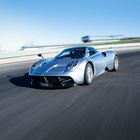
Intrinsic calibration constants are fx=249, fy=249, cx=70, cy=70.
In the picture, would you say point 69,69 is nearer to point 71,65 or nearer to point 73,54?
point 71,65

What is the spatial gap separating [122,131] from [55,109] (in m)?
1.77

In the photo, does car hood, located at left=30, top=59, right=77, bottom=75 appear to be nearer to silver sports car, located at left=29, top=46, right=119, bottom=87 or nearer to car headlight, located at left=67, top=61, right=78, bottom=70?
silver sports car, located at left=29, top=46, right=119, bottom=87

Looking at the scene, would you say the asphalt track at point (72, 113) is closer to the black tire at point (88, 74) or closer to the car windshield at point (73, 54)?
the black tire at point (88, 74)

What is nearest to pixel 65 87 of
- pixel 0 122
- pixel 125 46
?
pixel 0 122

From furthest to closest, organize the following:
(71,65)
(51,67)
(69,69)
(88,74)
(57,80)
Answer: (88,74) < (51,67) < (71,65) < (69,69) < (57,80)

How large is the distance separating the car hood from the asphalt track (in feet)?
1.87

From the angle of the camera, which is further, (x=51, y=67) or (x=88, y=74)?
(x=88, y=74)

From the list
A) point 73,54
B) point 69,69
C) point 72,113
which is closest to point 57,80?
point 69,69

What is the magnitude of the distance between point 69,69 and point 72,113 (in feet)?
8.46

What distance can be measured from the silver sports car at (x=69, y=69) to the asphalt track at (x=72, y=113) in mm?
264

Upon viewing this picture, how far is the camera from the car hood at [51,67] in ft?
24.3

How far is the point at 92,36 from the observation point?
65062 millimetres

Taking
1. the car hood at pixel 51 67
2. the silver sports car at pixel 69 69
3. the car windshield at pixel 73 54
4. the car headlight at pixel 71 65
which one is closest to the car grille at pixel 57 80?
the silver sports car at pixel 69 69

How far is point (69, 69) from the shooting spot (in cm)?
736
